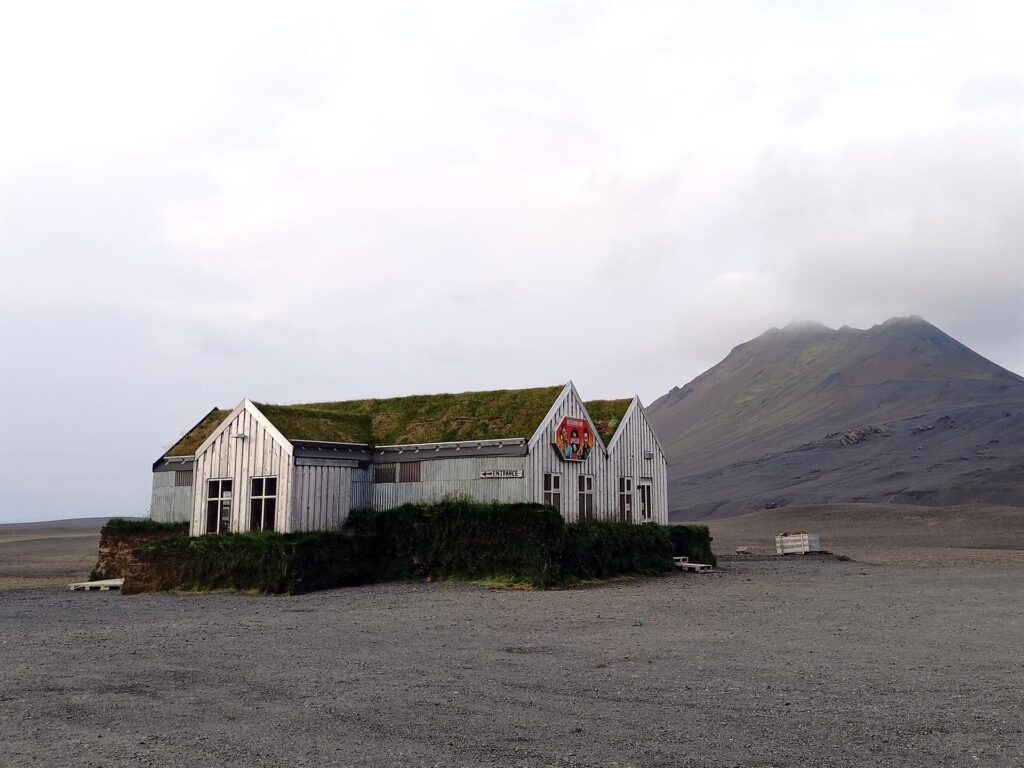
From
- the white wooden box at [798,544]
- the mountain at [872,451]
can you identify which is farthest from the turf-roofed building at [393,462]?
the mountain at [872,451]

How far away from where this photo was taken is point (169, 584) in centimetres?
2844

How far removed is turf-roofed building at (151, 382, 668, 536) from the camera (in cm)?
3014

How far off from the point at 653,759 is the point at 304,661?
741cm

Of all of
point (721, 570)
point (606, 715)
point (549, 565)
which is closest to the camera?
point (606, 715)

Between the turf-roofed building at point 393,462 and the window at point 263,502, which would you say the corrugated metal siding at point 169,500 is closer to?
the turf-roofed building at point 393,462

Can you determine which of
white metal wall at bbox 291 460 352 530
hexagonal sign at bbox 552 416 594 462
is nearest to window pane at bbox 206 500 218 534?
white metal wall at bbox 291 460 352 530

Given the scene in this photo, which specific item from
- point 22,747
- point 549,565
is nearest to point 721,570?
point 549,565

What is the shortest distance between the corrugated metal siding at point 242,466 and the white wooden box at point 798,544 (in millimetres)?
33285

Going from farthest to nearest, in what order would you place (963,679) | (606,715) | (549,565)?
(549,565)
(963,679)
(606,715)

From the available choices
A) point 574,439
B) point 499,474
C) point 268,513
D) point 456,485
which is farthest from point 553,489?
point 268,513

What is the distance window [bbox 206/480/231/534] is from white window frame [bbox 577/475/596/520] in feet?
42.2

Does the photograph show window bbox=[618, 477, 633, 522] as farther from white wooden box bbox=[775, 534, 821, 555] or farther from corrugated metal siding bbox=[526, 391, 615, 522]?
white wooden box bbox=[775, 534, 821, 555]

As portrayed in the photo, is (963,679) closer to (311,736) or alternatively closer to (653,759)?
(653,759)

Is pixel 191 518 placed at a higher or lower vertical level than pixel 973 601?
higher
